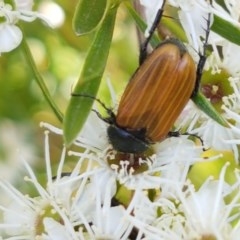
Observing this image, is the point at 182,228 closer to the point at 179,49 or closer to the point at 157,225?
the point at 157,225

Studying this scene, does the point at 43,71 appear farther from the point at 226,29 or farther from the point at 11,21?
the point at 226,29

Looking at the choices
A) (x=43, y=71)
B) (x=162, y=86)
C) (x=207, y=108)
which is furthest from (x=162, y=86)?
(x=43, y=71)

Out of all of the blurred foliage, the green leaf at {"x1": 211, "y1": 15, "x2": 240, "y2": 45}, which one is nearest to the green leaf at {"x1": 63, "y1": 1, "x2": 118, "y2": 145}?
the green leaf at {"x1": 211, "y1": 15, "x2": 240, "y2": 45}

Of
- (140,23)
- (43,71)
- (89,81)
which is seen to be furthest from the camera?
(43,71)

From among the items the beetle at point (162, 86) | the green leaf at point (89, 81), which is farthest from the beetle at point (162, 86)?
the green leaf at point (89, 81)

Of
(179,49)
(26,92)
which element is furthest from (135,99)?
(26,92)

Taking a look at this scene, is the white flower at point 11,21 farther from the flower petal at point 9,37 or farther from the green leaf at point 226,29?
the green leaf at point 226,29
